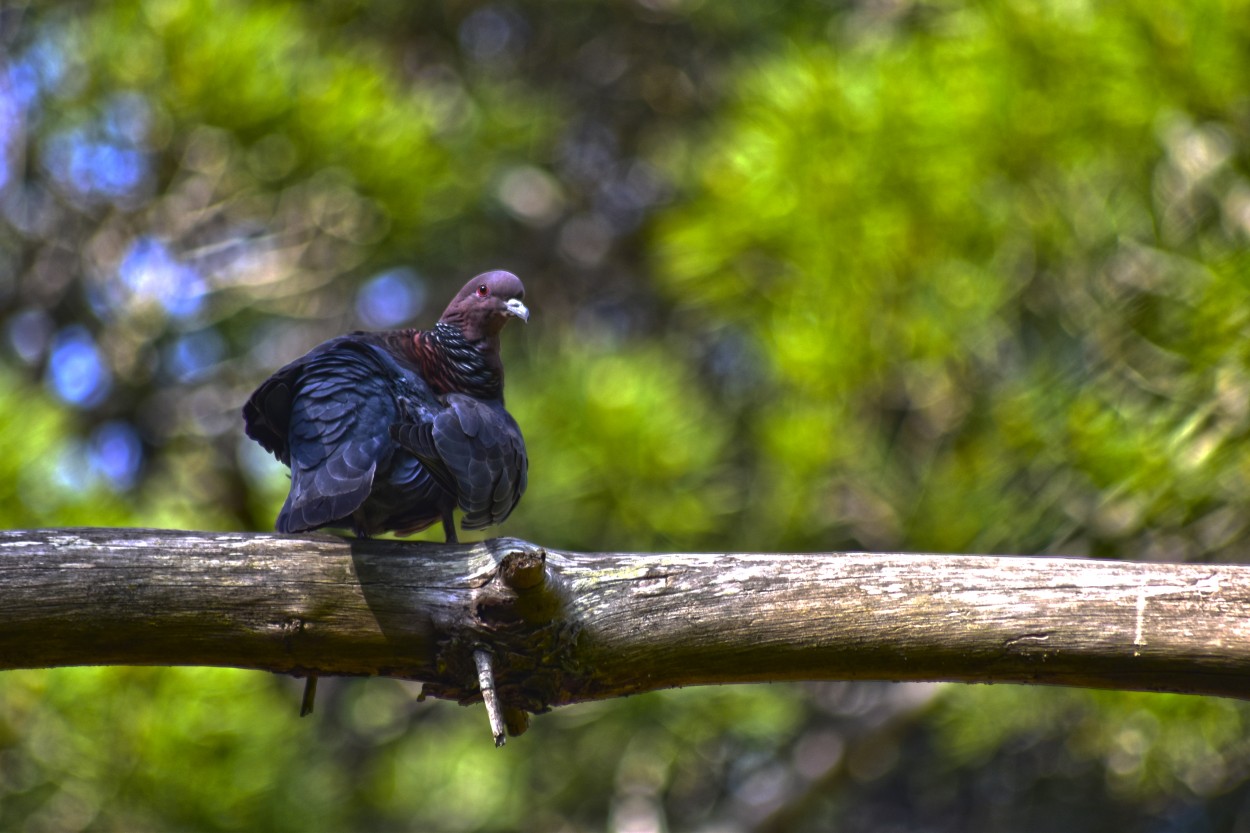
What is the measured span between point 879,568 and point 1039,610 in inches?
7.1

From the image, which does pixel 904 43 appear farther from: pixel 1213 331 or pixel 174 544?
pixel 174 544

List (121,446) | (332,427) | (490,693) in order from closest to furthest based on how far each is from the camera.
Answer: (490,693), (332,427), (121,446)

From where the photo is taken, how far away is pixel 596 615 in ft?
4.61

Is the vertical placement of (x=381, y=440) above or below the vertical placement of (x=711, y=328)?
above

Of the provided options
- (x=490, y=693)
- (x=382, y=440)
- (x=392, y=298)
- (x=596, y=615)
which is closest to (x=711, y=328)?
(x=392, y=298)

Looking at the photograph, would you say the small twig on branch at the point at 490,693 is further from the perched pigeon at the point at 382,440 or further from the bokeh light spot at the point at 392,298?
the bokeh light spot at the point at 392,298

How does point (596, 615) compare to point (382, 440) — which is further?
point (382, 440)

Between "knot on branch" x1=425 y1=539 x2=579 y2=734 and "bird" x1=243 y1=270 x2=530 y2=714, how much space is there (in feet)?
0.60

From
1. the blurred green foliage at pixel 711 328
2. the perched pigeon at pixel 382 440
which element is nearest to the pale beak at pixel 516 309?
the perched pigeon at pixel 382 440

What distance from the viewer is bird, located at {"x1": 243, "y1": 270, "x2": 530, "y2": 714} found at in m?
1.52

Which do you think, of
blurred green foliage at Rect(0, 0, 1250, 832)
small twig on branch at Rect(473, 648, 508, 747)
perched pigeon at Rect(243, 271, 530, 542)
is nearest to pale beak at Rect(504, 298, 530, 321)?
perched pigeon at Rect(243, 271, 530, 542)

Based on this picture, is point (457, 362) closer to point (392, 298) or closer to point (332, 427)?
point (332, 427)

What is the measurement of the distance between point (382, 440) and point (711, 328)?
99.1 inches

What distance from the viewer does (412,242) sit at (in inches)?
144
